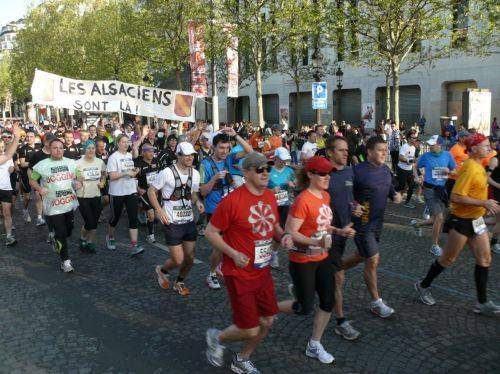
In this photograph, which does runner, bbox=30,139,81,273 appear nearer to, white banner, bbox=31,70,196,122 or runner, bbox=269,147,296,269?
runner, bbox=269,147,296,269

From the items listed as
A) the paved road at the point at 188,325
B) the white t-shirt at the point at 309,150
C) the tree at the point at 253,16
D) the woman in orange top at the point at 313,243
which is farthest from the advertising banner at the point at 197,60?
the woman in orange top at the point at 313,243

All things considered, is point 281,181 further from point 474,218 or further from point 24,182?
point 24,182

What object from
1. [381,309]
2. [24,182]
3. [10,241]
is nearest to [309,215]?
[381,309]

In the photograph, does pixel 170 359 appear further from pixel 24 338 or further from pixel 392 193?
pixel 392 193

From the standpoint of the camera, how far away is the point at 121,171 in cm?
795

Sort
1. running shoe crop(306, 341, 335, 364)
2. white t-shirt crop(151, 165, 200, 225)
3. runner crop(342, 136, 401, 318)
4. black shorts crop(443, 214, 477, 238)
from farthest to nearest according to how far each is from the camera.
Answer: white t-shirt crop(151, 165, 200, 225), black shorts crop(443, 214, 477, 238), runner crop(342, 136, 401, 318), running shoe crop(306, 341, 335, 364)

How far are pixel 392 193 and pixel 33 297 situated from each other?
437 centimetres

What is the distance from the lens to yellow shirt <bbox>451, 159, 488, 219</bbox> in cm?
517

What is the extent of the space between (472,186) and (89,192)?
5.59 m

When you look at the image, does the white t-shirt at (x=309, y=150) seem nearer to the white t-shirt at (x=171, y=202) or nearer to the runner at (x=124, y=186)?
the runner at (x=124, y=186)

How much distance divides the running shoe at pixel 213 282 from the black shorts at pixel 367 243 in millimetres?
1971

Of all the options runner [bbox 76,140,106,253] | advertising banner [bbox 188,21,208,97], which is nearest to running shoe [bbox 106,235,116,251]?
runner [bbox 76,140,106,253]

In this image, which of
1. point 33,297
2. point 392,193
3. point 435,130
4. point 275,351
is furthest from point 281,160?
point 435,130

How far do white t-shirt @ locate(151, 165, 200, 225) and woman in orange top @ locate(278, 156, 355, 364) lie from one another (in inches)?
77.7
